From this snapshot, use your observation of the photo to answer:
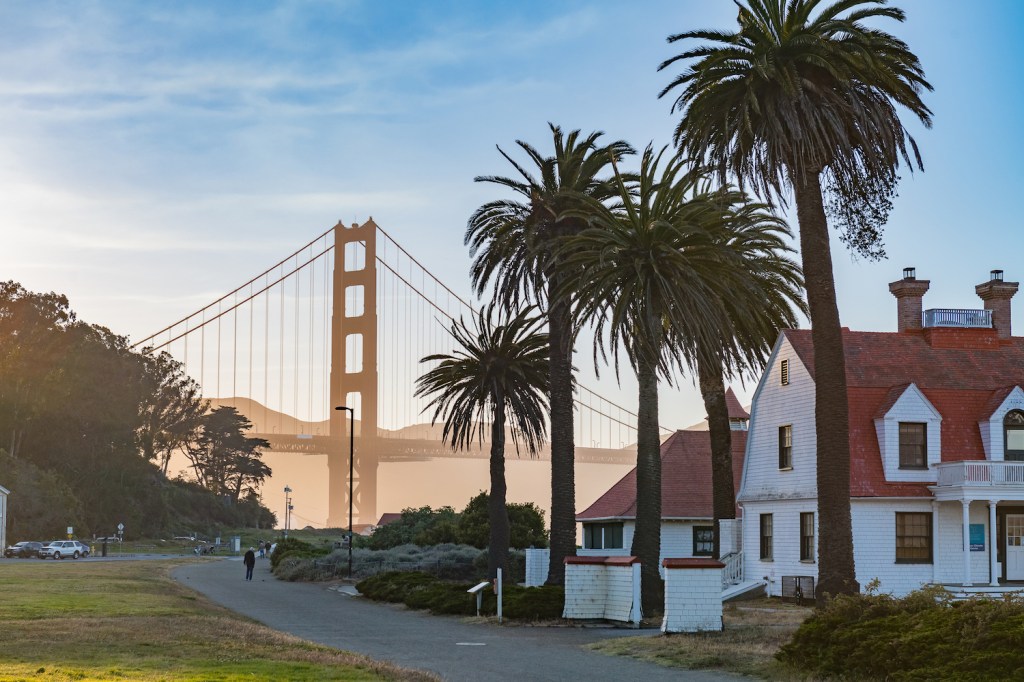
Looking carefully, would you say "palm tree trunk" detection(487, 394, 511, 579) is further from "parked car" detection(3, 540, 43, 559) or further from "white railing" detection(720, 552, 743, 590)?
"parked car" detection(3, 540, 43, 559)

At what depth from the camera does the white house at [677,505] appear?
52.2m

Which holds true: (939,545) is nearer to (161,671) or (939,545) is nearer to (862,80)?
(862,80)

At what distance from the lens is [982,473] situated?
131 feet

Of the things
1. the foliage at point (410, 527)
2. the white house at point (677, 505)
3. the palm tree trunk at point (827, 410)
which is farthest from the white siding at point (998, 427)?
the foliage at point (410, 527)

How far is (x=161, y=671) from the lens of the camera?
1898cm

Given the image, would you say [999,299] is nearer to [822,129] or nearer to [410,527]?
[822,129]

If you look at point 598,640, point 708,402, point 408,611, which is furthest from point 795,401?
point 598,640

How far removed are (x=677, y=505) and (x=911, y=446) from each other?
42.5 ft

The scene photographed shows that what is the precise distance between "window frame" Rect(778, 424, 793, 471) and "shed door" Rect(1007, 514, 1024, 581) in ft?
24.0

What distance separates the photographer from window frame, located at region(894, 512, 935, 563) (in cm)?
4047

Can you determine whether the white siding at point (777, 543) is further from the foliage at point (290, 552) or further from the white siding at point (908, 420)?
the foliage at point (290, 552)

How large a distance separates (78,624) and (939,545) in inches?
1052

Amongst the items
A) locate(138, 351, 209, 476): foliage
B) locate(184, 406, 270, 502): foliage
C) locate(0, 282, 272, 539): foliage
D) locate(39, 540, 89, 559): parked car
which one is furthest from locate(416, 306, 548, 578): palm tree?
locate(184, 406, 270, 502): foliage

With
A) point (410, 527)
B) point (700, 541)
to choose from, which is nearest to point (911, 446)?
point (700, 541)
